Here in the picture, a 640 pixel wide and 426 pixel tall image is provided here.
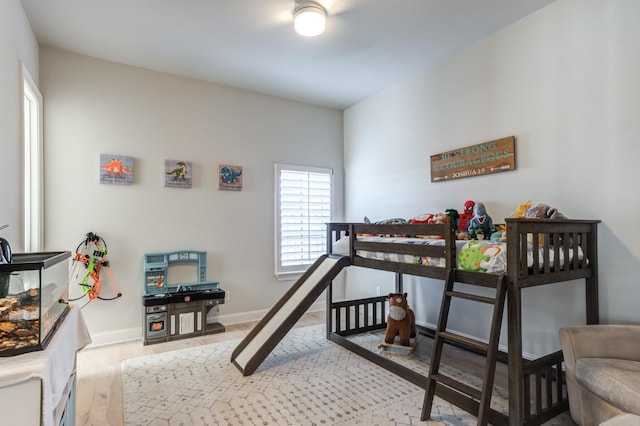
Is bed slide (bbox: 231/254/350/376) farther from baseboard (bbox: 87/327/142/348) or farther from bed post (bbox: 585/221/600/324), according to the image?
bed post (bbox: 585/221/600/324)

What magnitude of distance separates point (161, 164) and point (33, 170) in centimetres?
112

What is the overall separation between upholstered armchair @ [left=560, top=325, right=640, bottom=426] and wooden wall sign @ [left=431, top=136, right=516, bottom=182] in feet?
4.84

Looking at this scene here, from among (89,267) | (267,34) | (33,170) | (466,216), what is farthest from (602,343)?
(33,170)

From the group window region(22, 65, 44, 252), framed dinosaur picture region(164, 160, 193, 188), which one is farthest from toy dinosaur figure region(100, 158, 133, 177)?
window region(22, 65, 44, 252)

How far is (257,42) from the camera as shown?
10.7 ft

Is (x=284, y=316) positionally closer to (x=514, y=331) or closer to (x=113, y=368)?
(x=113, y=368)

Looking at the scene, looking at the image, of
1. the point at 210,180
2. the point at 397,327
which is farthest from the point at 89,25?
the point at 397,327

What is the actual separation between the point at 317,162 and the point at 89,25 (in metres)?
2.91

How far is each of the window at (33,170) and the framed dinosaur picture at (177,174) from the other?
3.67ft

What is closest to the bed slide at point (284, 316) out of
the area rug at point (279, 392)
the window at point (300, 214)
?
the area rug at point (279, 392)

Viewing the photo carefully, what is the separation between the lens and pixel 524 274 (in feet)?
6.57

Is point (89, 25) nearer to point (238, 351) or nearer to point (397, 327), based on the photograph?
point (238, 351)

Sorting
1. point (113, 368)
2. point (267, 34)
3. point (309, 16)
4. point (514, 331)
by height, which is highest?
point (267, 34)

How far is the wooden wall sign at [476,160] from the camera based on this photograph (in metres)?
3.04
